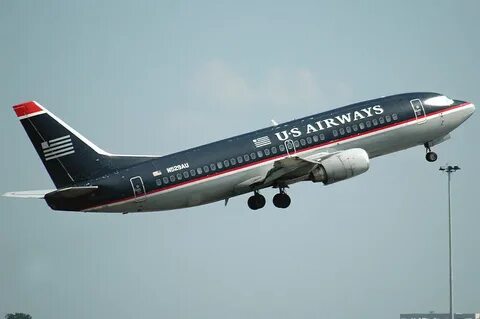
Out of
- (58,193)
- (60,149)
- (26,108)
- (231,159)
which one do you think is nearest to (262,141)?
(231,159)

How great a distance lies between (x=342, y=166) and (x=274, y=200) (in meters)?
7.56

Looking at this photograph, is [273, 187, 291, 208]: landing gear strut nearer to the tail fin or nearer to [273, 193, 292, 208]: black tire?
[273, 193, 292, 208]: black tire

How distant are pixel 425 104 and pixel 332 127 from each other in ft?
29.4

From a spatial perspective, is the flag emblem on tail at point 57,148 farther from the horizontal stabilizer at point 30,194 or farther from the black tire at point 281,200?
the black tire at point 281,200

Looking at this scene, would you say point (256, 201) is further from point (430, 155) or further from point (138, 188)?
point (430, 155)

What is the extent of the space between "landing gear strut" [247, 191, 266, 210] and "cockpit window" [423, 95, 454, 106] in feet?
49.3

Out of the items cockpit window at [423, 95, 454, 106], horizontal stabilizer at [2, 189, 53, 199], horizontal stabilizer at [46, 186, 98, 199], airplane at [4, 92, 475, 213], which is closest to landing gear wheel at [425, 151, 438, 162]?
airplane at [4, 92, 475, 213]

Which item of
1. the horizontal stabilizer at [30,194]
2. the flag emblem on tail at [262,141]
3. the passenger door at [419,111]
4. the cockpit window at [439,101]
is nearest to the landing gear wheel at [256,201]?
the flag emblem on tail at [262,141]

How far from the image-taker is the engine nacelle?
3410 inches

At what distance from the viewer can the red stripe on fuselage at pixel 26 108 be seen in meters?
83.5

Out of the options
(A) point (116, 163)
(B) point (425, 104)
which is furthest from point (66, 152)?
(B) point (425, 104)

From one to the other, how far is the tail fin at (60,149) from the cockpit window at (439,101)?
25.5 meters

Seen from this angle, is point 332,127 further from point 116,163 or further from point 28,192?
point 28,192

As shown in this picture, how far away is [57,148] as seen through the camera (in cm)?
8400
